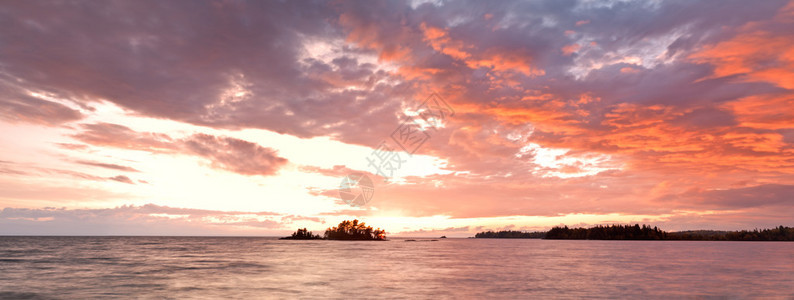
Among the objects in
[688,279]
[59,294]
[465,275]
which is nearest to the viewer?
[59,294]

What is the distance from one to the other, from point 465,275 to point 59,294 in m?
43.6

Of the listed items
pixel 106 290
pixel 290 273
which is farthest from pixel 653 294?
pixel 106 290

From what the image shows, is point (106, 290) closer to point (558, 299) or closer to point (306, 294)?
point (306, 294)

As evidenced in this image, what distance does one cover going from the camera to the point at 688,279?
5409cm

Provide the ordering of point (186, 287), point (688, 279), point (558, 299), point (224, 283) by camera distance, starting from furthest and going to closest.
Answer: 1. point (688, 279)
2. point (224, 283)
3. point (186, 287)
4. point (558, 299)

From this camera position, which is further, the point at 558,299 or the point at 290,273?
the point at 290,273

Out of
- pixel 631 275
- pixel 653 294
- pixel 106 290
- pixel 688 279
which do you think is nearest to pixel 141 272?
pixel 106 290

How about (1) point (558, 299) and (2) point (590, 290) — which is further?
(2) point (590, 290)

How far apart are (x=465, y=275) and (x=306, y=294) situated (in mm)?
24143

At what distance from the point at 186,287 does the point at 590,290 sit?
40.5 metres

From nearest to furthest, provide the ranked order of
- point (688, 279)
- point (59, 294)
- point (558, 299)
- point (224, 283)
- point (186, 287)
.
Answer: point (558, 299) → point (59, 294) → point (186, 287) → point (224, 283) → point (688, 279)

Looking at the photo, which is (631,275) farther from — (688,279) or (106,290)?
(106,290)

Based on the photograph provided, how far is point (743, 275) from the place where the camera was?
60281 mm

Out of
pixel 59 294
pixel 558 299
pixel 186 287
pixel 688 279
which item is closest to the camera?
pixel 558 299
